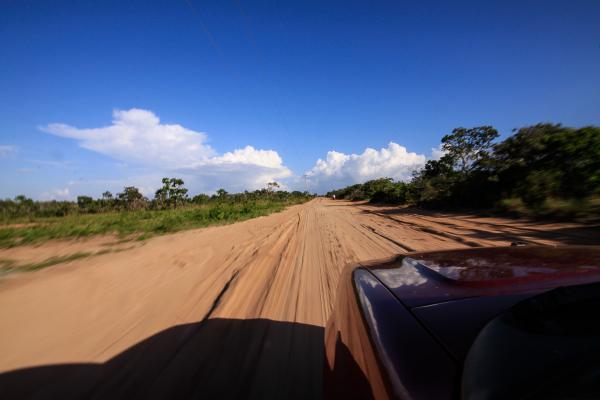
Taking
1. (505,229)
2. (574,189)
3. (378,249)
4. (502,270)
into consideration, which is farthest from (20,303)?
(574,189)

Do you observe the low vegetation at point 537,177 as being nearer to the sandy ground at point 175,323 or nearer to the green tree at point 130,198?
the sandy ground at point 175,323

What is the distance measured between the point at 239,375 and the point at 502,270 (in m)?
2.09

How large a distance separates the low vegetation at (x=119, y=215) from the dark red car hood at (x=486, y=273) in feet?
30.6

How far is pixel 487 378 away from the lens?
0.68m

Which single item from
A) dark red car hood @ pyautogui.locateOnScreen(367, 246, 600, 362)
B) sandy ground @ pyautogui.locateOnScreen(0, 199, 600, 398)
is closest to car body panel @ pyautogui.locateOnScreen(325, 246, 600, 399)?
dark red car hood @ pyautogui.locateOnScreen(367, 246, 600, 362)

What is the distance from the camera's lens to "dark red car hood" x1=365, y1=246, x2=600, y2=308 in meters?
1.30

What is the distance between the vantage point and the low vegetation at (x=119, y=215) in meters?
9.41

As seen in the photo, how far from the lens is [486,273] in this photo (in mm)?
1519

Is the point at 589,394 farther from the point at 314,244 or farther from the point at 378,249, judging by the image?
the point at 314,244

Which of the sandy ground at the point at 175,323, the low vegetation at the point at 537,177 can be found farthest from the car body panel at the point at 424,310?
the low vegetation at the point at 537,177

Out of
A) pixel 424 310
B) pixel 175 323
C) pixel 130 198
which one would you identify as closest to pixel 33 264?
pixel 175 323

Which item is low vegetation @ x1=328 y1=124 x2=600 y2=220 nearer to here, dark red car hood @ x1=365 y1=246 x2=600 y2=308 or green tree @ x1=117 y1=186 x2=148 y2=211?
dark red car hood @ x1=365 y1=246 x2=600 y2=308

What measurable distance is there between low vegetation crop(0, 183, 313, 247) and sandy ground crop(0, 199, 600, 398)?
16.8 ft

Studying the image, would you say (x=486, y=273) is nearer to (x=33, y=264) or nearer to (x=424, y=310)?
(x=424, y=310)
